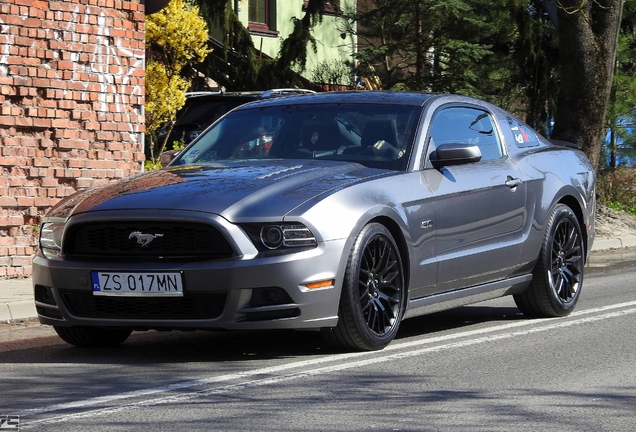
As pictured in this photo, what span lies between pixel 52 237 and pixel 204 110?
10.6 metres

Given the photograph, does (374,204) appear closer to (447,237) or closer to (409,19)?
(447,237)

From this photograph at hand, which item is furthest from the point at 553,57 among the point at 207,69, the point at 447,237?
the point at 447,237

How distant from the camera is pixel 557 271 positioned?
920cm

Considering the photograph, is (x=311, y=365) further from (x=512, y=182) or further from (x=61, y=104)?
(x=61, y=104)

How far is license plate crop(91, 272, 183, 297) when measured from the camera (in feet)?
22.2

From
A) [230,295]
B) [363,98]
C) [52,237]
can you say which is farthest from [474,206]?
[52,237]

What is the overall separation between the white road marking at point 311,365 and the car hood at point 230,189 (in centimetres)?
85

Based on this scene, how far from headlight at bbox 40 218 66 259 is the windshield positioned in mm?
1260

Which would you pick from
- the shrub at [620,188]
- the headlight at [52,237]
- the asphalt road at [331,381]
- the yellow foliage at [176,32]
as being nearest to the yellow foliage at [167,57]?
the yellow foliage at [176,32]

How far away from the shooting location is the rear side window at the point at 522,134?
934cm

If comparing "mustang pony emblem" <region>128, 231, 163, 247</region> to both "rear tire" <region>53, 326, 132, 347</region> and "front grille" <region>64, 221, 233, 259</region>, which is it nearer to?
"front grille" <region>64, 221, 233, 259</region>

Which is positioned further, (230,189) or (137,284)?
(230,189)

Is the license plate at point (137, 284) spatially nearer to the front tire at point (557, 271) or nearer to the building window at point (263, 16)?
the front tire at point (557, 271)

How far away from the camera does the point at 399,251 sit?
7516 millimetres
